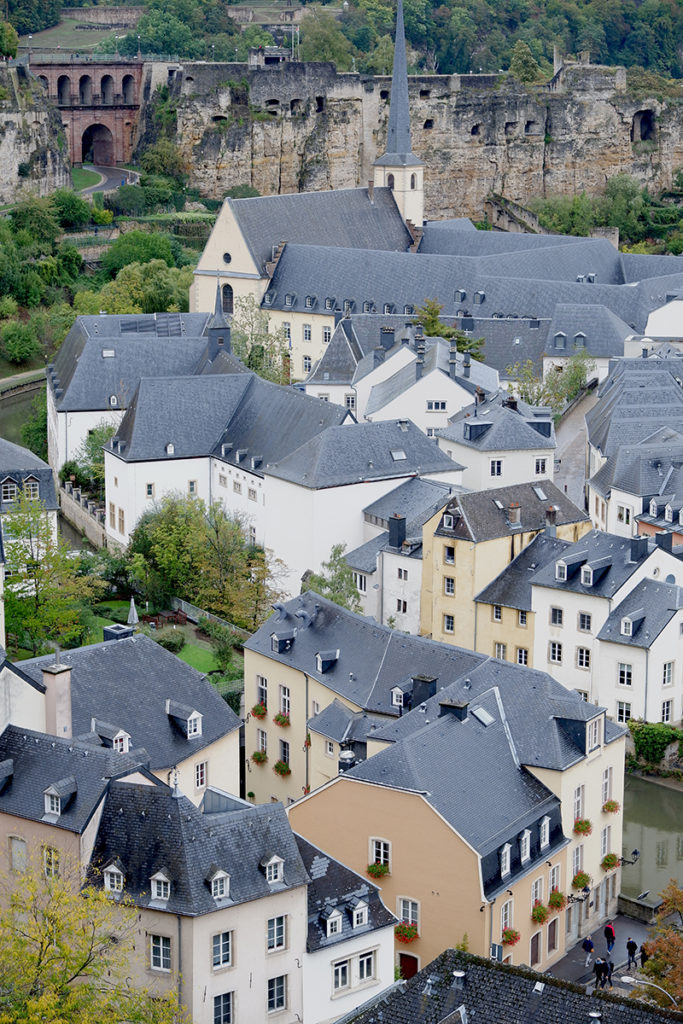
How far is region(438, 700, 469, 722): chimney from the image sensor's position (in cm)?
4116

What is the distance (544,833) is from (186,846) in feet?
30.3

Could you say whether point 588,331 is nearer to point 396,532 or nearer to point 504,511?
point 396,532

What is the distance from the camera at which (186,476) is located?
6644cm

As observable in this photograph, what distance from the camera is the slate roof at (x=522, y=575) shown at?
54.2 m

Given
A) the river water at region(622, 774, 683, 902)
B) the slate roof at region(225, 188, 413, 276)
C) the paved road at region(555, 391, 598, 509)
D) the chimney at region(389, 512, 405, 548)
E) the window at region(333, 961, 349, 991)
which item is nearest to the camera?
the window at region(333, 961, 349, 991)

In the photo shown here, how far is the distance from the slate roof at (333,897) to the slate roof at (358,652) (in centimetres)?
874

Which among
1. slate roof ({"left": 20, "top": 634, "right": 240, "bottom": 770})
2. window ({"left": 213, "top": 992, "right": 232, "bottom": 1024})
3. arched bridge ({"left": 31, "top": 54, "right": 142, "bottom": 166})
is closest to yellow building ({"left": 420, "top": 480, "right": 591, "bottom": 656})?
slate roof ({"left": 20, "top": 634, "right": 240, "bottom": 770})

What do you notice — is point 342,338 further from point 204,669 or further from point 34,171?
point 34,171

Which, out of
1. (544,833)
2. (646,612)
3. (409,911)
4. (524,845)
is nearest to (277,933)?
(409,911)

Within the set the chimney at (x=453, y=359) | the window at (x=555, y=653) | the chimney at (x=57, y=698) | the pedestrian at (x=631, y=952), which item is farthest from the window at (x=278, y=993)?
the chimney at (x=453, y=359)

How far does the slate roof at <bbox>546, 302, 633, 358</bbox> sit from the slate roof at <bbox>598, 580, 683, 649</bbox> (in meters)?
24.1

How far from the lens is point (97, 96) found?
366 ft

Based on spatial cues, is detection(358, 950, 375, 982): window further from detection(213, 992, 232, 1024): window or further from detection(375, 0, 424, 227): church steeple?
detection(375, 0, 424, 227): church steeple

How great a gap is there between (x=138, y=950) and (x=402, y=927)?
686cm
